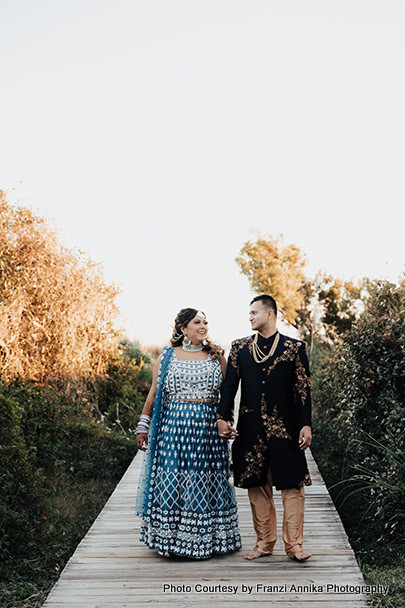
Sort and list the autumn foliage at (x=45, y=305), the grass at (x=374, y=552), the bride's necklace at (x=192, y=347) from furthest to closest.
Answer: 1. the autumn foliage at (x=45, y=305)
2. the bride's necklace at (x=192, y=347)
3. the grass at (x=374, y=552)

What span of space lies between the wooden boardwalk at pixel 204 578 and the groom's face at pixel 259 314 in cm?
154

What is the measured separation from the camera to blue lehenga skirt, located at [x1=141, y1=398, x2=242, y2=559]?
4.49 metres

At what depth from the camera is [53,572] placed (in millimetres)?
5023

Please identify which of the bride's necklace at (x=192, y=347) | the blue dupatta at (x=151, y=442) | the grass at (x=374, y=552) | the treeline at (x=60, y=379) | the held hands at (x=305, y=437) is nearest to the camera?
the grass at (x=374, y=552)

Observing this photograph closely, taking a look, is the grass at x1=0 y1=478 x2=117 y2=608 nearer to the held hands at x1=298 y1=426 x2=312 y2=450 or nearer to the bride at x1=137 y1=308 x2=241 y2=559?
the bride at x1=137 y1=308 x2=241 y2=559

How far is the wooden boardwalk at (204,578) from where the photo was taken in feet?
12.6

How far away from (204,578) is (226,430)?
0.90 metres

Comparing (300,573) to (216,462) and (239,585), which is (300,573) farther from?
(216,462)

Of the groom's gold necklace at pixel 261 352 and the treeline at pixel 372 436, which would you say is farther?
the treeline at pixel 372 436

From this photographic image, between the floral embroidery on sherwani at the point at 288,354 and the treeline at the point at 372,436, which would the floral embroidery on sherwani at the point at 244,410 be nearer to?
the floral embroidery on sherwani at the point at 288,354

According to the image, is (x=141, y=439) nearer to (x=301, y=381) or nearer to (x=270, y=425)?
(x=270, y=425)

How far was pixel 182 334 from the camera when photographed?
16.0ft

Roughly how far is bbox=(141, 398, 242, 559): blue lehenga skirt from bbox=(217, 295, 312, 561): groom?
174 mm

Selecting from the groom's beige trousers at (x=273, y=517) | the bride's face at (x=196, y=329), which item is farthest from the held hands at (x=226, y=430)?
the bride's face at (x=196, y=329)
